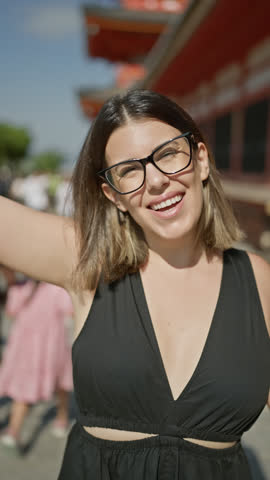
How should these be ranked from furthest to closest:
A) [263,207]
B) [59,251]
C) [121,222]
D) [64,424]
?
[263,207] → [64,424] → [121,222] → [59,251]

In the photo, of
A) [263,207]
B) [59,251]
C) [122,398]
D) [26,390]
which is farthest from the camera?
[263,207]

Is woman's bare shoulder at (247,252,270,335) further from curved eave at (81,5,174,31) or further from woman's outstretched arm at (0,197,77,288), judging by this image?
curved eave at (81,5,174,31)

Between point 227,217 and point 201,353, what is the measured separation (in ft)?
1.53

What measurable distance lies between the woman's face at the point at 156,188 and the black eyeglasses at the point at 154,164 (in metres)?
0.01

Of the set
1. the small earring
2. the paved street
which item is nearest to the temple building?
the paved street

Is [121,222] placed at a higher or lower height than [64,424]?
higher

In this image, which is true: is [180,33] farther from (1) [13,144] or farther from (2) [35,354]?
(1) [13,144]

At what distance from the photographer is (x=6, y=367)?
113 inches

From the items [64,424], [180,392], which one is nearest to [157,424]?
[180,392]

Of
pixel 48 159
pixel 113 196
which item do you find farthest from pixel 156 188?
pixel 48 159

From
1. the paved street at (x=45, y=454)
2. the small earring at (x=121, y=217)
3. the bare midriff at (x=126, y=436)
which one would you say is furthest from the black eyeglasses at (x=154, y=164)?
the paved street at (x=45, y=454)

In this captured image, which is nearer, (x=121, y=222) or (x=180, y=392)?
(x=180, y=392)

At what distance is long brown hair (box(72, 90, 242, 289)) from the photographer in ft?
4.20

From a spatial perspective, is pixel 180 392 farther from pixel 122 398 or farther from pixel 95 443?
pixel 95 443
